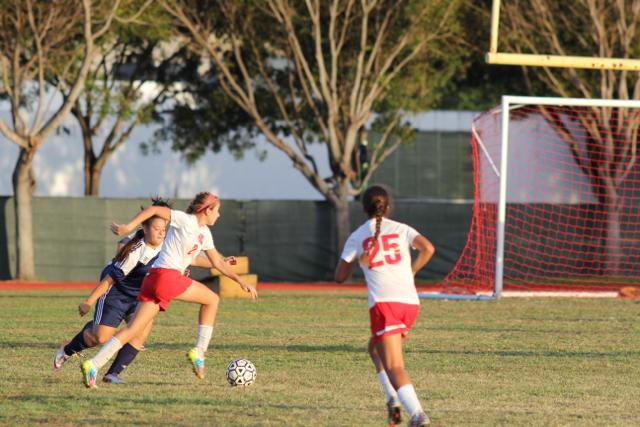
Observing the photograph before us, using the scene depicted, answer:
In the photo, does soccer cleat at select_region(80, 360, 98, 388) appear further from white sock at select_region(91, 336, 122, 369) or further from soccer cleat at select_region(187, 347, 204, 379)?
soccer cleat at select_region(187, 347, 204, 379)

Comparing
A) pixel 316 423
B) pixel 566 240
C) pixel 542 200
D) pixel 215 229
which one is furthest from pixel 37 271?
pixel 316 423

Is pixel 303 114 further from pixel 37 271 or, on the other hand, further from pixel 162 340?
pixel 162 340

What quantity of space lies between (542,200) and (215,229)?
11605 millimetres

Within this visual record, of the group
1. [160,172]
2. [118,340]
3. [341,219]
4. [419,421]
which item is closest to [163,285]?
[118,340]

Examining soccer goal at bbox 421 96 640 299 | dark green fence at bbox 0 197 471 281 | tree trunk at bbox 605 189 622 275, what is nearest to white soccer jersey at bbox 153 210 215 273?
soccer goal at bbox 421 96 640 299

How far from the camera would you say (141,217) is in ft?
30.9

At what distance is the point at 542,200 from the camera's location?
124 ft

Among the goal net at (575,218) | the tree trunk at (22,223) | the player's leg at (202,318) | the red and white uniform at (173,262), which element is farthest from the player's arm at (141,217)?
the tree trunk at (22,223)

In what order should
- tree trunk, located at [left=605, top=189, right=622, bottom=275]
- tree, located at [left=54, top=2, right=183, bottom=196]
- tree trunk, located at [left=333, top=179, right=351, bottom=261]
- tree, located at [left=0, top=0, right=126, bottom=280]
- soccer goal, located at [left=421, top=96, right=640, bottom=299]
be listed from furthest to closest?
tree, located at [left=54, top=2, right=183, bottom=196], tree trunk, located at [left=333, top=179, right=351, bottom=261], tree trunk, located at [left=605, top=189, right=622, bottom=275], tree, located at [left=0, top=0, right=126, bottom=280], soccer goal, located at [left=421, top=96, right=640, bottom=299]

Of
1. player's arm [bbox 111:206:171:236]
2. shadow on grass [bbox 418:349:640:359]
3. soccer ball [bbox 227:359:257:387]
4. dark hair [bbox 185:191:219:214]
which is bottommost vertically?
shadow on grass [bbox 418:349:640:359]

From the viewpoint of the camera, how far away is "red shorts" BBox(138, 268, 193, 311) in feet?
32.2

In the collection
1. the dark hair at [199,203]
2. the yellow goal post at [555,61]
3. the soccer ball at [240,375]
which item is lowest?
the soccer ball at [240,375]

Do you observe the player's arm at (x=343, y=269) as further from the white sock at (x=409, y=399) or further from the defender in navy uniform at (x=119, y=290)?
the defender in navy uniform at (x=119, y=290)

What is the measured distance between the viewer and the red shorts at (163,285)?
980 cm
